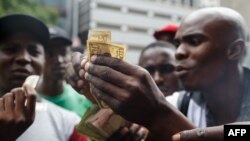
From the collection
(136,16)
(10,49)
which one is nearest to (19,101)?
(10,49)

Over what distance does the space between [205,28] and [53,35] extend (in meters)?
1.96

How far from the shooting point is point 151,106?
4.58ft

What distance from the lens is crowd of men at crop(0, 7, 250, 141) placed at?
1.37m

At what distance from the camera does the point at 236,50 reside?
7.23 feet

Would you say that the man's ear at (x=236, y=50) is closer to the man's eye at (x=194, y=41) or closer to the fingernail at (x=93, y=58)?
the man's eye at (x=194, y=41)

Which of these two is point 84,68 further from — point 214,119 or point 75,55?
point 214,119

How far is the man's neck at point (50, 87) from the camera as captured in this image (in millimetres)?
3723

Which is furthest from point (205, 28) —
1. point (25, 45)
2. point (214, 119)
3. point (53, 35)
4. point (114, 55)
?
point (53, 35)

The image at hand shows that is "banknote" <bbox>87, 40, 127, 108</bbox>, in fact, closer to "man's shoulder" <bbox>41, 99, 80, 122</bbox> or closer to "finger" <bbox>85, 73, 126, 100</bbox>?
"finger" <bbox>85, 73, 126, 100</bbox>

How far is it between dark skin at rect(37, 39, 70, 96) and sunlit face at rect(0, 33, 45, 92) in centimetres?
117

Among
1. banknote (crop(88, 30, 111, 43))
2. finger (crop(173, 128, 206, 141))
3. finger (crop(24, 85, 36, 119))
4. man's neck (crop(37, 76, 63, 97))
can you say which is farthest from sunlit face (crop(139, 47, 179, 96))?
finger (crop(173, 128, 206, 141))

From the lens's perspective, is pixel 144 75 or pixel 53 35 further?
pixel 53 35

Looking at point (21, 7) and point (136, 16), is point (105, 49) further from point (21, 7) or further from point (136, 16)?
point (136, 16)

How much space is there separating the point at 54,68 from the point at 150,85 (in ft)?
8.49
